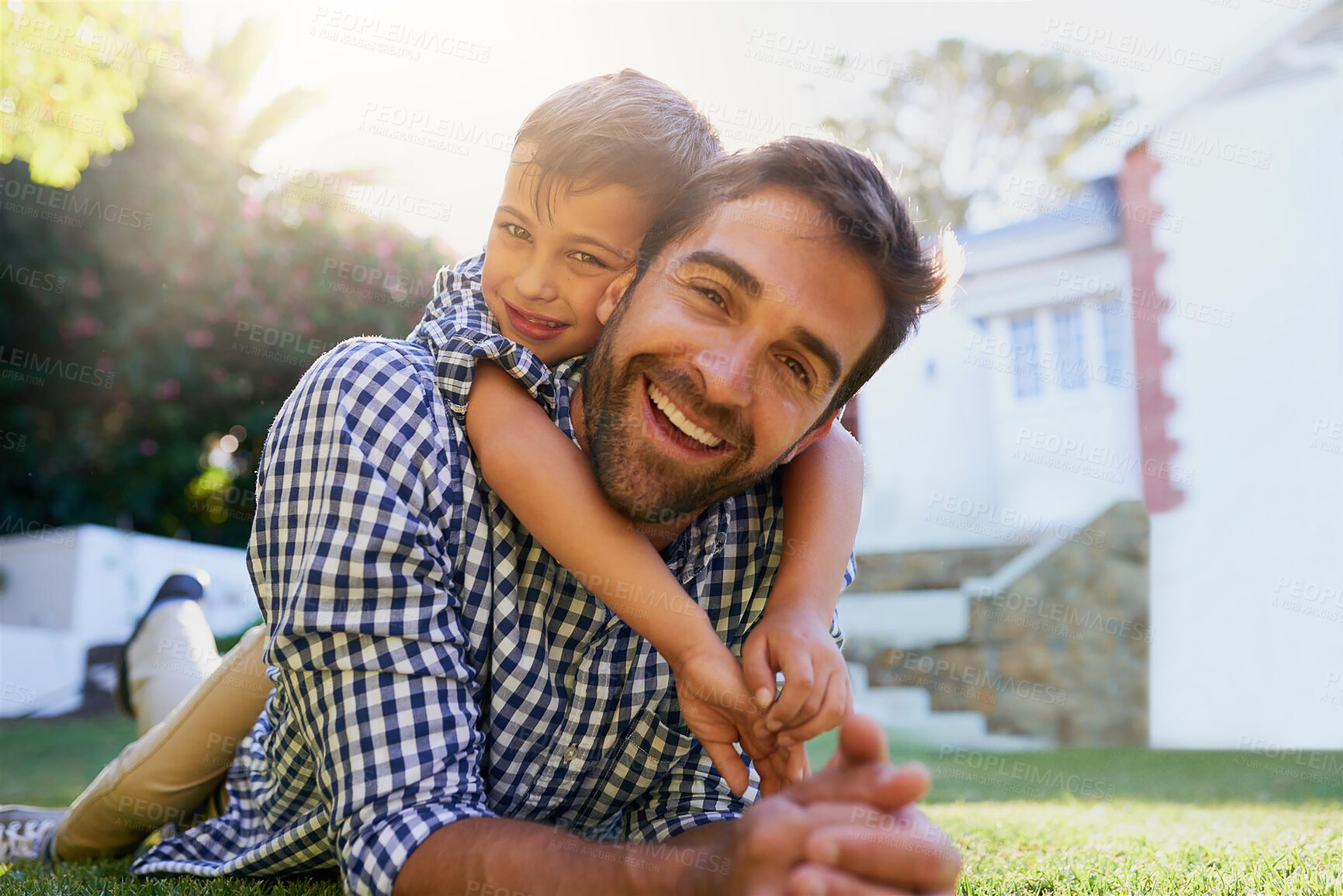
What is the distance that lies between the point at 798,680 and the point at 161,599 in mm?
3160

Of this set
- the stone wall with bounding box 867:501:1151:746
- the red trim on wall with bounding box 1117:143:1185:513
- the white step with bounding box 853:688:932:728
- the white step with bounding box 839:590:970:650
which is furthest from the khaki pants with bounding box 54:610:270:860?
the red trim on wall with bounding box 1117:143:1185:513

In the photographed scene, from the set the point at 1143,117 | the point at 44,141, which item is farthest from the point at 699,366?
the point at 1143,117

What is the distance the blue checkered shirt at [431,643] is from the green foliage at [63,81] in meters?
5.78

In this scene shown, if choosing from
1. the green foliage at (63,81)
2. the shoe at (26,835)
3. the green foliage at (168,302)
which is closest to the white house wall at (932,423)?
the green foliage at (168,302)

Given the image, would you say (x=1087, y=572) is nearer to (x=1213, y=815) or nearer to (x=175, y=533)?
(x=1213, y=815)

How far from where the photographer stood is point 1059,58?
23875mm

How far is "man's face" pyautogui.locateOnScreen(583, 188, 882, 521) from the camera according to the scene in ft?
7.20

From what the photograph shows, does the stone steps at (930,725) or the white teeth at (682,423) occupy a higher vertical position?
the white teeth at (682,423)

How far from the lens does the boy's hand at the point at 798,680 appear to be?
1843 millimetres

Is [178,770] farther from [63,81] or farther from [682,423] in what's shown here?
[63,81]

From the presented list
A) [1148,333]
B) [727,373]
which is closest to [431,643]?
[727,373]

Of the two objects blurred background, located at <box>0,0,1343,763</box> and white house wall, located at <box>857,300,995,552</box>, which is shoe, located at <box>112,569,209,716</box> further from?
white house wall, located at <box>857,300,995,552</box>

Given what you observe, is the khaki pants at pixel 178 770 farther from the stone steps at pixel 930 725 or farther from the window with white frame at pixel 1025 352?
the window with white frame at pixel 1025 352

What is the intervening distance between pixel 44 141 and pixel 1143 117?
41.3ft
